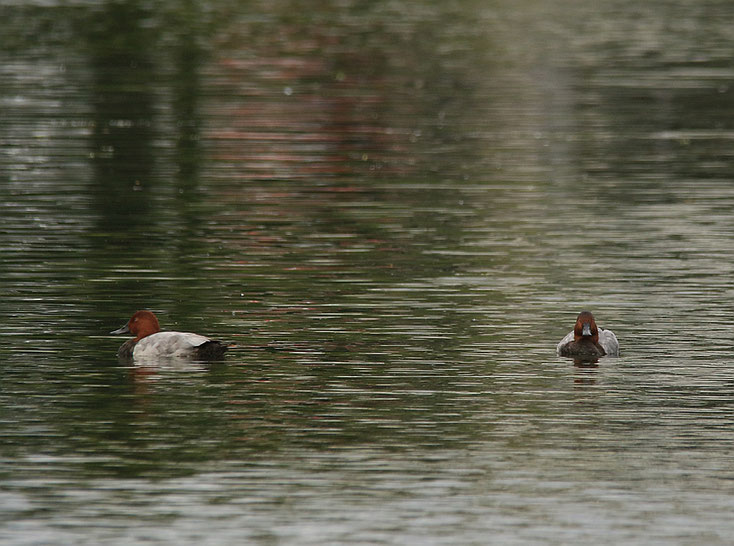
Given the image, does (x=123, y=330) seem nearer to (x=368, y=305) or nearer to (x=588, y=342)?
(x=368, y=305)

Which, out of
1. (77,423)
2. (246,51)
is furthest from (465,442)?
(246,51)

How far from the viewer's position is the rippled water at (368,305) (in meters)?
12.7

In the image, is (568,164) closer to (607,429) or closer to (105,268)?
(105,268)

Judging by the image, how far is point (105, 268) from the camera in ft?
75.5

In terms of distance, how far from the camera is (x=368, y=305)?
66.5ft

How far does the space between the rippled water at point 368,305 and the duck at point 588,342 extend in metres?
0.21

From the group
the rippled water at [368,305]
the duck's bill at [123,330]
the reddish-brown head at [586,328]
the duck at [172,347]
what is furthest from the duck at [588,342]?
the duck's bill at [123,330]

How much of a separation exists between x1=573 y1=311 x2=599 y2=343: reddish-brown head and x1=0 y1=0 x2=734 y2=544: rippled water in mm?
339

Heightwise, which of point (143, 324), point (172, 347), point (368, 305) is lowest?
point (368, 305)

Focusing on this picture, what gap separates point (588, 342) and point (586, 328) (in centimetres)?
16

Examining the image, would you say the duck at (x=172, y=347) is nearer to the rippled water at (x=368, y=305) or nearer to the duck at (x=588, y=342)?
the rippled water at (x=368, y=305)

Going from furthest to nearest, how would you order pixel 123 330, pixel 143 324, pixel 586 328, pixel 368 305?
pixel 368 305
pixel 123 330
pixel 143 324
pixel 586 328

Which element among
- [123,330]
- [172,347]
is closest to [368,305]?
[123,330]

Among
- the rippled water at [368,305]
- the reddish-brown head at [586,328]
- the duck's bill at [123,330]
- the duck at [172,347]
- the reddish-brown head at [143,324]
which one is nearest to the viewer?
the rippled water at [368,305]
